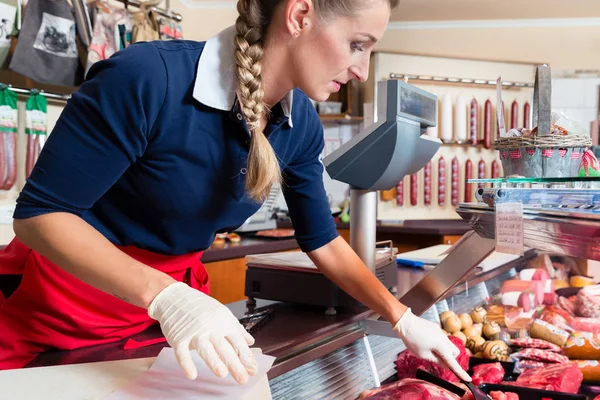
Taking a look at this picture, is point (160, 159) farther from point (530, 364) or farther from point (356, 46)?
point (530, 364)

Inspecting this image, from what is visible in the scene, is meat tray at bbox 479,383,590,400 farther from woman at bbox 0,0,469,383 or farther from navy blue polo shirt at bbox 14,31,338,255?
navy blue polo shirt at bbox 14,31,338,255

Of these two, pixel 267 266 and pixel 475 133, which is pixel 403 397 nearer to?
pixel 267 266

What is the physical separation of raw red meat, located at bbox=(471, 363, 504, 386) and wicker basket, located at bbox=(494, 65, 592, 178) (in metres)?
0.54

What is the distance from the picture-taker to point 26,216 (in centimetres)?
108

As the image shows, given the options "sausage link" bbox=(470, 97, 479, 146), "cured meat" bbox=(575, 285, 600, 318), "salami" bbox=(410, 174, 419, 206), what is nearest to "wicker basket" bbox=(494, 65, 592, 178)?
"cured meat" bbox=(575, 285, 600, 318)

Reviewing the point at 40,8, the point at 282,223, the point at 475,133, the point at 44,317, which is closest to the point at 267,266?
the point at 44,317

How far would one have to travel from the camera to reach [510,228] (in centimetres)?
112

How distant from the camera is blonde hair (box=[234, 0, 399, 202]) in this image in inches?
50.0

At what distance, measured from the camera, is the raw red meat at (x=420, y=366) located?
145cm

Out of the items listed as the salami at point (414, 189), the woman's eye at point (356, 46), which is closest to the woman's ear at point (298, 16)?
the woman's eye at point (356, 46)

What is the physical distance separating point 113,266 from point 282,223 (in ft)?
13.2

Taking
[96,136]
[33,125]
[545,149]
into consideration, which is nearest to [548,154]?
[545,149]

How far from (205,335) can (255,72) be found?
2.07ft

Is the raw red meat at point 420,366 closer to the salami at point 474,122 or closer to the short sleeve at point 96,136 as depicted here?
the short sleeve at point 96,136
